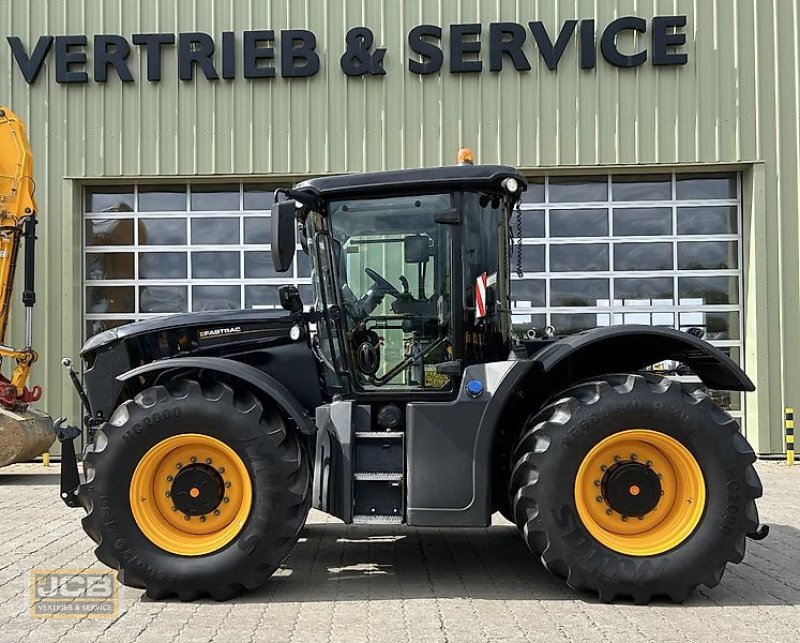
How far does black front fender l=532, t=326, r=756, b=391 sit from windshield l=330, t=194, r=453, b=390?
71 cm

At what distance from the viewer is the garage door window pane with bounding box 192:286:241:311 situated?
13141 mm

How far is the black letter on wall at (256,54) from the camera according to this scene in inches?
505

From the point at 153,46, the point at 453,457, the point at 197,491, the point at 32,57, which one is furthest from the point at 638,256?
the point at 32,57

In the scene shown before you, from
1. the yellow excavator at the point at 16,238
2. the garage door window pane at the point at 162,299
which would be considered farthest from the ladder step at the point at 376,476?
the garage door window pane at the point at 162,299

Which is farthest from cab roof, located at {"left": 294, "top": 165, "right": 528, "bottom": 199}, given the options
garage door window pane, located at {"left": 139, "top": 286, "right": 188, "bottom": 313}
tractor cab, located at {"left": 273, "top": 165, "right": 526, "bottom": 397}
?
garage door window pane, located at {"left": 139, "top": 286, "right": 188, "bottom": 313}

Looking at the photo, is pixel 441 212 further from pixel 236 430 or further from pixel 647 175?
pixel 647 175

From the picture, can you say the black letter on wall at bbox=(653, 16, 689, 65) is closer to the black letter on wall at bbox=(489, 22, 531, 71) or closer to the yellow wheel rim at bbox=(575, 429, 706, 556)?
the black letter on wall at bbox=(489, 22, 531, 71)

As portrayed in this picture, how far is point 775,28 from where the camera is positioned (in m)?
12.6

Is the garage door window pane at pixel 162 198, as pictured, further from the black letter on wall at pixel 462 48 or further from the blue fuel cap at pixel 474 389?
the blue fuel cap at pixel 474 389

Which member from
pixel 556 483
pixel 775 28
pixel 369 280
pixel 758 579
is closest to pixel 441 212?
pixel 369 280

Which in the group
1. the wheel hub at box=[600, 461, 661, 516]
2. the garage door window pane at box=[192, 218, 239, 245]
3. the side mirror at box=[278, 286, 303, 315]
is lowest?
the wheel hub at box=[600, 461, 661, 516]

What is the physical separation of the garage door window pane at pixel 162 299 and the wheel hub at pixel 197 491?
27.7 ft

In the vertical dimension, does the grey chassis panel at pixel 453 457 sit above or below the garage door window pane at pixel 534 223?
below

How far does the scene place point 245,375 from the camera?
16.7 feet
